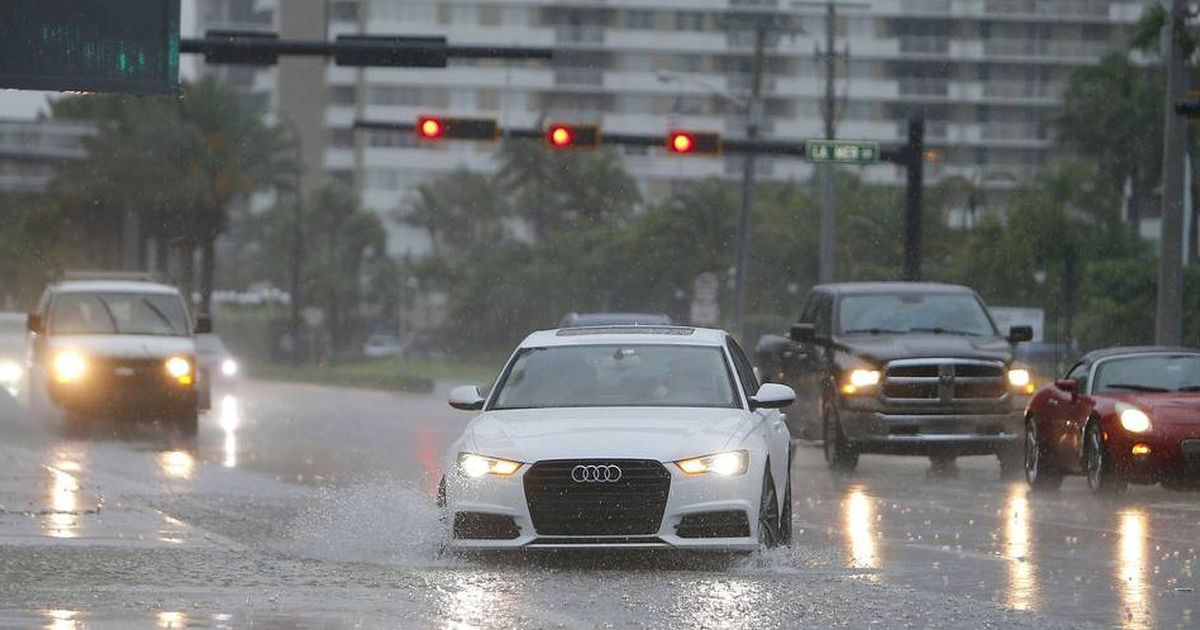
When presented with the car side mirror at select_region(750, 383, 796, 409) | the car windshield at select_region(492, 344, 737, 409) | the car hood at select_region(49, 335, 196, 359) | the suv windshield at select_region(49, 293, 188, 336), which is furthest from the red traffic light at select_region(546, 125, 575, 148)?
the car side mirror at select_region(750, 383, 796, 409)

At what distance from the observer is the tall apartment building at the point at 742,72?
126 m

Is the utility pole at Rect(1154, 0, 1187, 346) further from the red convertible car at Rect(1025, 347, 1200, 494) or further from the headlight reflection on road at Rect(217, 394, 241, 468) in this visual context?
the headlight reflection on road at Rect(217, 394, 241, 468)

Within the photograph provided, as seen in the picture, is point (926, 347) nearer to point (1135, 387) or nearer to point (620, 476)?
point (1135, 387)

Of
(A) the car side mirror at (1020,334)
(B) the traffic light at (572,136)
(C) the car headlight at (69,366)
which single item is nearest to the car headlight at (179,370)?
(C) the car headlight at (69,366)

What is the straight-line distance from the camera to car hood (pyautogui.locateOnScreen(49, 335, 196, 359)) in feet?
97.1

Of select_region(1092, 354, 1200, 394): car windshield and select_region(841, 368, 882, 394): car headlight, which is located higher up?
select_region(1092, 354, 1200, 394): car windshield

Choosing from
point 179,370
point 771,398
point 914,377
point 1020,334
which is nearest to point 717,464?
point 771,398

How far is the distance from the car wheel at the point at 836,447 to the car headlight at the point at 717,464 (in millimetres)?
10813

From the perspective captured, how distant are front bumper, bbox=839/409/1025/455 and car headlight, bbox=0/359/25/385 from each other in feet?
75.9

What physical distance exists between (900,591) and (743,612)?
136 centimetres

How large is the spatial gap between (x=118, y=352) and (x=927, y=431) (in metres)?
10.9

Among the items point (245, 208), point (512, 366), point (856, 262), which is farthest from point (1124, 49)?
point (512, 366)

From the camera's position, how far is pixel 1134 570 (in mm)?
13883

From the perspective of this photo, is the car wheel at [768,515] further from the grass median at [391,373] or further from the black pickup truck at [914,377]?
the grass median at [391,373]
